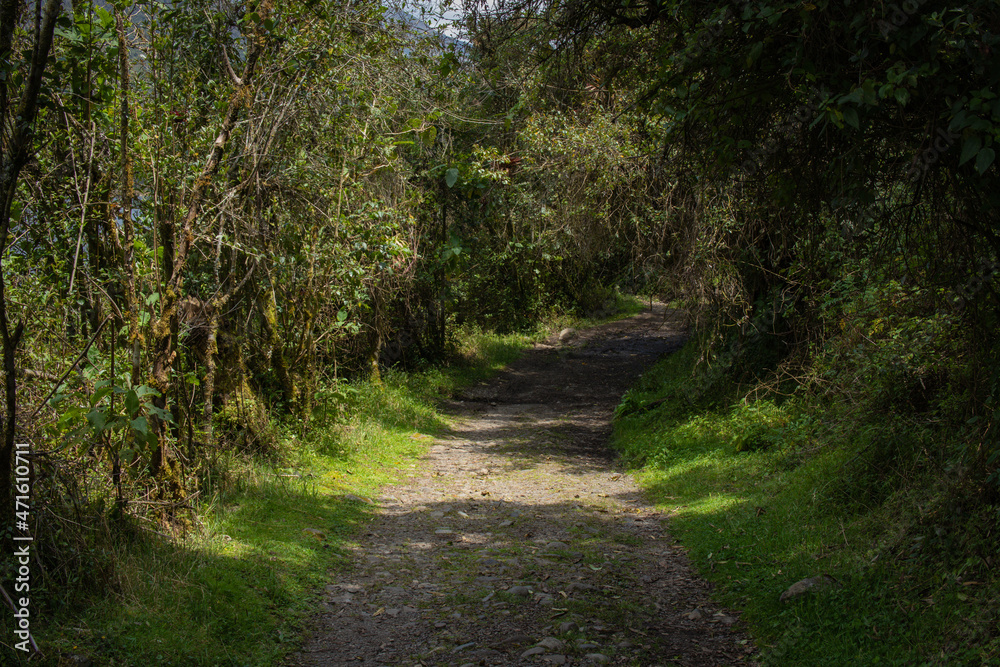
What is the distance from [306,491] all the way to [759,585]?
462 centimetres

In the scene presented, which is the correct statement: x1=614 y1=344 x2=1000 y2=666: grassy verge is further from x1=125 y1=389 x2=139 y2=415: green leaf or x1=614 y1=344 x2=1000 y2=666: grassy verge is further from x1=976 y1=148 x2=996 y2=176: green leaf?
x1=125 y1=389 x2=139 y2=415: green leaf

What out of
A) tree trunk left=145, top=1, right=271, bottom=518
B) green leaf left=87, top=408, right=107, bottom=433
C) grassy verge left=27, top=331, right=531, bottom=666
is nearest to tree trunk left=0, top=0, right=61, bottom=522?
green leaf left=87, top=408, right=107, bottom=433

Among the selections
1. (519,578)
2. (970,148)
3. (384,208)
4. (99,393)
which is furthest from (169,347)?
(970,148)

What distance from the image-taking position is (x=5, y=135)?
398 centimetres

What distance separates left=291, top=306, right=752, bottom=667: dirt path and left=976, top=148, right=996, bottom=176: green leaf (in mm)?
3054

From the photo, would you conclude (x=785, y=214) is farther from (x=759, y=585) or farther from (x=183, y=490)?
(x=183, y=490)

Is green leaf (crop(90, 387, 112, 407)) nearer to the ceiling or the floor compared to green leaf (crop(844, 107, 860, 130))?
nearer to the floor

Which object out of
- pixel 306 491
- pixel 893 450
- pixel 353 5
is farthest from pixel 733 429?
pixel 353 5

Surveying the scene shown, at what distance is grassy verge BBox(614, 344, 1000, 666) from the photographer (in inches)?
156

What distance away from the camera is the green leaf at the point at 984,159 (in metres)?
3.03

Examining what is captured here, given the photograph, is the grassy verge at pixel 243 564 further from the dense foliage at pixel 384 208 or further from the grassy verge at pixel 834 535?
the grassy verge at pixel 834 535

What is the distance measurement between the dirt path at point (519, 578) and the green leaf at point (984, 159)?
305 centimetres

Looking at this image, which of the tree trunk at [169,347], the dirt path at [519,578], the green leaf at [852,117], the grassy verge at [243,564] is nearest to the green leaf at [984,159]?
the green leaf at [852,117]

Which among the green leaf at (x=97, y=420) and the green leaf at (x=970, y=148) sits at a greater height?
the green leaf at (x=970, y=148)
